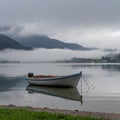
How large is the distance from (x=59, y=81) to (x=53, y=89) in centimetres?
165

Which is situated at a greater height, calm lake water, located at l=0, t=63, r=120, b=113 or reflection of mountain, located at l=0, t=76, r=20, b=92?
reflection of mountain, located at l=0, t=76, r=20, b=92

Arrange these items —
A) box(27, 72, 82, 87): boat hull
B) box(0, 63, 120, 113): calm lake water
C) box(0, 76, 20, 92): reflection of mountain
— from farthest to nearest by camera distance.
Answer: box(0, 76, 20, 92): reflection of mountain, box(27, 72, 82, 87): boat hull, box(0, 63, 120, 113): calm lake water

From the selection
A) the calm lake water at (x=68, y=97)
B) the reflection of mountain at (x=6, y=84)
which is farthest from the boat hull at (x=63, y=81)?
the reflection of mountain at (x=6, y=84)

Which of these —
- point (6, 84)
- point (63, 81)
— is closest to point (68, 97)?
point (63, 81)

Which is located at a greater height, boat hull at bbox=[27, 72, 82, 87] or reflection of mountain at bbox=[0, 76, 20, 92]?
boat hull at bbox=[27, 72, 82, 87]

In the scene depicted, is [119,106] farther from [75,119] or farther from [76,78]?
[76,78]

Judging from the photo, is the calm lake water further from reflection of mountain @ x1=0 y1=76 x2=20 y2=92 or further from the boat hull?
the boat hull

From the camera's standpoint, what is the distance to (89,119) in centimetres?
1352

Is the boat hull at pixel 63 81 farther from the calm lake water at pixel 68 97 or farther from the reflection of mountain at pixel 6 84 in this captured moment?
the reflection of mountain at pixel 6 84

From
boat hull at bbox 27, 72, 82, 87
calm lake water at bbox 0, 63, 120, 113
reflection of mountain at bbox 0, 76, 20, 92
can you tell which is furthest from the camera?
reflection of mountain at bbox 0, 76, 20, 92

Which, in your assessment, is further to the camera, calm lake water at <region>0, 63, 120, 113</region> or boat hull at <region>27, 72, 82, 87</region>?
boat hull at <region>27, 72, 82, 87</region>

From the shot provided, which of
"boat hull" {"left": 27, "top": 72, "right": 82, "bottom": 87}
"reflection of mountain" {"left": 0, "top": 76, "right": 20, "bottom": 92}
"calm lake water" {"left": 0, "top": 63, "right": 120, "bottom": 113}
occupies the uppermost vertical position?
"boat hull" {"left": 27, "top": 72, "right": 82, "bottom": 87}

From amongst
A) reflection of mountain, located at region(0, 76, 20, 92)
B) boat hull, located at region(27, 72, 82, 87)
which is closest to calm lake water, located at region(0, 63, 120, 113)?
reflection of mountain, located at region(0, 76, 20, 92)

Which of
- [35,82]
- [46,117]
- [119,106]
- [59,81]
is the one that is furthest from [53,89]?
[46,117]
